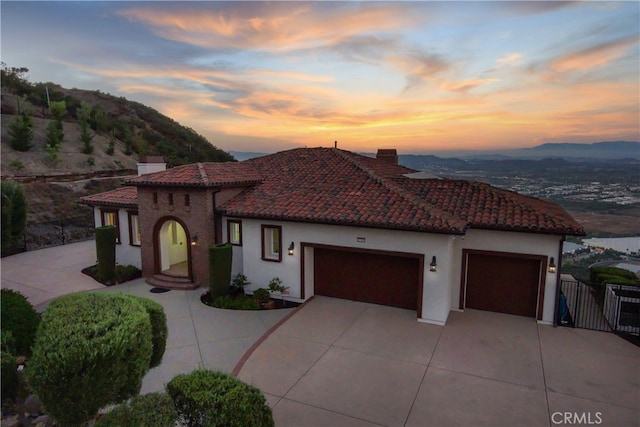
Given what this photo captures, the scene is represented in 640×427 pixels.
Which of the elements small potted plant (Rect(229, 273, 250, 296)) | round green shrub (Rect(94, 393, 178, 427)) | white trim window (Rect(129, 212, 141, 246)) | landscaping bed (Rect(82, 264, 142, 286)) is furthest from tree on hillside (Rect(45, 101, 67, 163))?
round green shrub (Rect(94, 393, 178, 427))

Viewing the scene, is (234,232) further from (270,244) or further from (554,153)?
(554,153)

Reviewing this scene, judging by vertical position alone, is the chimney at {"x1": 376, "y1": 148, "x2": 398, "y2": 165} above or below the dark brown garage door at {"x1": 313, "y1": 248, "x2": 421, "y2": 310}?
above

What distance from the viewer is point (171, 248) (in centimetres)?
1781

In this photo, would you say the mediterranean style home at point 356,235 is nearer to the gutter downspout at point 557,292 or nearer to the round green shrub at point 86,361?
the gutter downspout at point 557,292

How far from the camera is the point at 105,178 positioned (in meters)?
35.9

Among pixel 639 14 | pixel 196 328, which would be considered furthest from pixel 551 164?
pixel 196 328

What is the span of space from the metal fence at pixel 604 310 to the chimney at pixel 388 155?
43.2 feet

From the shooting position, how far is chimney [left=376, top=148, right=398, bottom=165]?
2458 cm

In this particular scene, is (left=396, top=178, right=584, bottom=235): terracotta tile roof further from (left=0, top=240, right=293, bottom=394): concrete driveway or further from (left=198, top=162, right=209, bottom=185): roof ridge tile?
(left=198, top=162, right=209, bottom=185): roof ridge tile

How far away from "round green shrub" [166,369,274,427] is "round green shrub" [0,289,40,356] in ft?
15.0

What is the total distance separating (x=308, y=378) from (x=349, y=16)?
12.8 meters

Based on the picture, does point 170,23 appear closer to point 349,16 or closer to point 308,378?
point 349,16

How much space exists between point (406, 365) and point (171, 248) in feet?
42.1

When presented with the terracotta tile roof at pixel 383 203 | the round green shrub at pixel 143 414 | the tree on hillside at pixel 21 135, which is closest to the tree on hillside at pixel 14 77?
the tree on hillside at pixel 21 135
